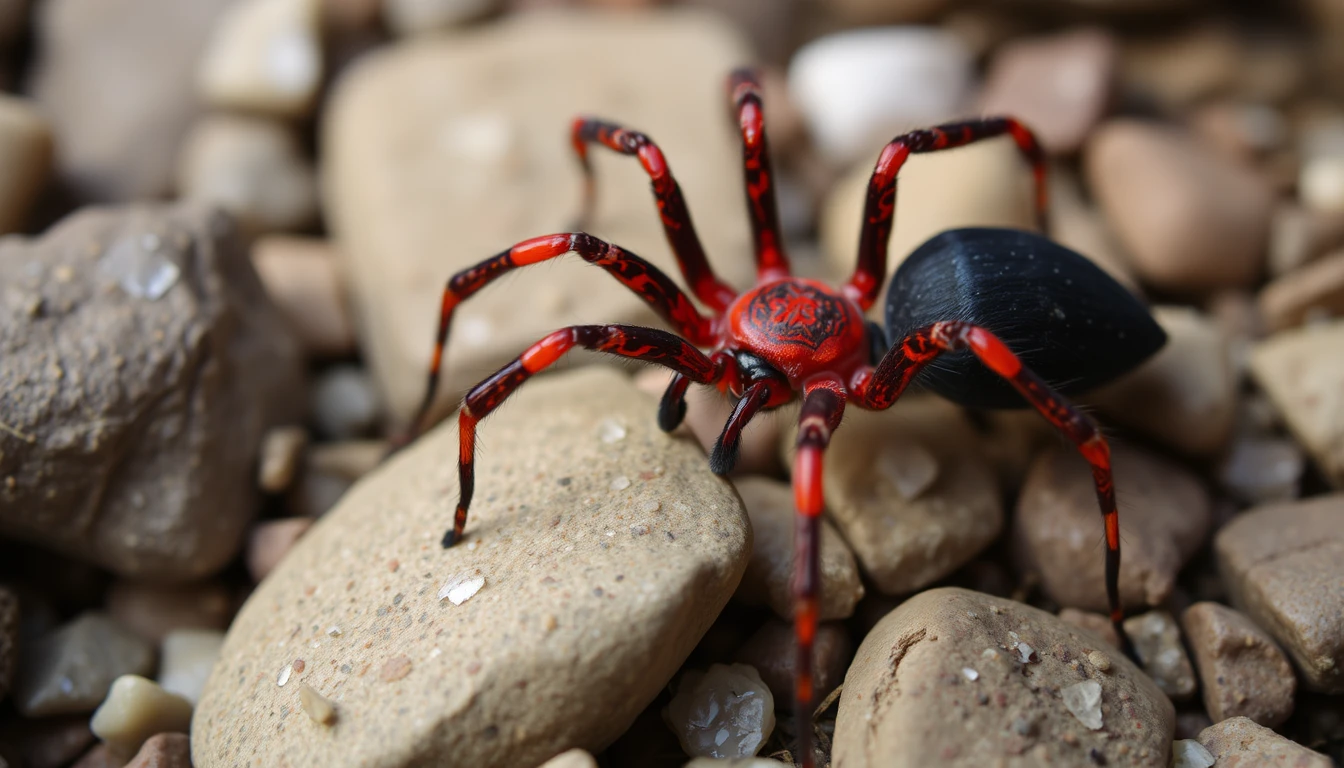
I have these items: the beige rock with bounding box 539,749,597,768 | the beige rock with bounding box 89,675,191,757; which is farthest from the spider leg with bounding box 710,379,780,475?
the beige rock with bounding box 89,675,191,757

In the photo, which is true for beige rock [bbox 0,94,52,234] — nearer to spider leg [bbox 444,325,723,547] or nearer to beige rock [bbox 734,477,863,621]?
spider leg [bbox 444,325,723,547]

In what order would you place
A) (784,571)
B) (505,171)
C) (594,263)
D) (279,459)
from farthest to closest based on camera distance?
(505,171) → (279,459) → (594,263) → (784,571)

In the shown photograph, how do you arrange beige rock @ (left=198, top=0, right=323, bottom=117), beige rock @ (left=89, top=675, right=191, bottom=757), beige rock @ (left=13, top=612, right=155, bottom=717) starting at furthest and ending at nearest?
1. beige rock @ (left=198, top=0, right=323, bottom=117)
2. beige rock @ (left=13, top=612, right=155, bottom=717)
3. beige rock @ (left=89, top=675, right=191, bottom=757)

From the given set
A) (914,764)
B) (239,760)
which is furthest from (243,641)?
(914,764)

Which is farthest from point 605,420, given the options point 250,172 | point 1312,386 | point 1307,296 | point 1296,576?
point 1307,296

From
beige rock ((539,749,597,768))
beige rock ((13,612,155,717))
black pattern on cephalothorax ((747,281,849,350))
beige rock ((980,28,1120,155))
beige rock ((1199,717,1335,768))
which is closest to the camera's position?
beige rock ((539,749,597,768))

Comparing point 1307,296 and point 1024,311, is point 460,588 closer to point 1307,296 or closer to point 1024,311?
point 1024,311

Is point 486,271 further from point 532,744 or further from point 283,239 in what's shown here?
point 283,239
